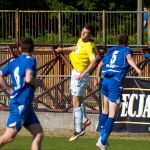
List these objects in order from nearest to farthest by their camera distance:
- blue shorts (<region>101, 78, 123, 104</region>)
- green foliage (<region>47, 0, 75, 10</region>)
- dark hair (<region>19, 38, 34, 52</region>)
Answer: dark hair (<region>19, 38, 34, 52</region>)
blue shorts (<region>101, 78, 123, 104</region>)
green foliage (<region>47, 0, 75, 10</region>)

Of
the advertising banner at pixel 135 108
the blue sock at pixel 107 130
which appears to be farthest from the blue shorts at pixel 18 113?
the advertising banner at pixel 135 108

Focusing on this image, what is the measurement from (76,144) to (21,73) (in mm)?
4512

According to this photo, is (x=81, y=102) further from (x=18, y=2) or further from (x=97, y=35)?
(x=18, y=2)

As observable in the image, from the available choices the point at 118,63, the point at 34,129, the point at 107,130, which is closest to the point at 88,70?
the point at 118,63

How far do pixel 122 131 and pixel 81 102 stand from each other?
1808 millimetres

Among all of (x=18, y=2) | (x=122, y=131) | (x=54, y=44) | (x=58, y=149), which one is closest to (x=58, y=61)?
(x=54, y=44)

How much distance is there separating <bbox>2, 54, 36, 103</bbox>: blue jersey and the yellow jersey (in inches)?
176

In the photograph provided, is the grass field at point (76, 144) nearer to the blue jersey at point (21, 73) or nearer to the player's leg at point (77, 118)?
the player's leg at point (77, 118)

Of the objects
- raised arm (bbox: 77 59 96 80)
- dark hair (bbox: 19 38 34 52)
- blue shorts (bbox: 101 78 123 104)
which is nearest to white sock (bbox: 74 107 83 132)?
raised arm (bbox: 77 59 96 80)

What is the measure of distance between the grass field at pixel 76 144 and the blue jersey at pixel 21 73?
337cm

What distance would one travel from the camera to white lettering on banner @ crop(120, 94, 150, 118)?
19328 mm

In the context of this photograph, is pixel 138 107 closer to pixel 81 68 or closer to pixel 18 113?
pixel 81 68

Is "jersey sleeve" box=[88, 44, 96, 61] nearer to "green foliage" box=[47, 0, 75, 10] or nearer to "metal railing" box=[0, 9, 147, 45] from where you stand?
"metal railing" box=[0, 9, 147, 45]

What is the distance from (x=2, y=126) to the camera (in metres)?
20.8
